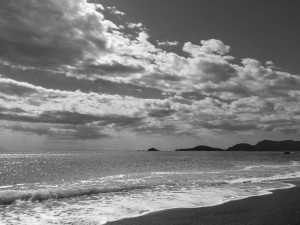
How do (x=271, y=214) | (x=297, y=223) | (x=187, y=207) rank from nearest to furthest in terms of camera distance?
(x=297, y=223) < (x=271, y=214) < (x=187, y=207)

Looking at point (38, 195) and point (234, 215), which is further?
point (38, 195)

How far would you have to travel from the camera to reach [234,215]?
1470 cm

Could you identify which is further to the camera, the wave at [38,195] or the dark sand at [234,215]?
the wave at [38,195]

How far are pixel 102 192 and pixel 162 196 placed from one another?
5.76m

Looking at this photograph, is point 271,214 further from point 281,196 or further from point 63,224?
point 63,224

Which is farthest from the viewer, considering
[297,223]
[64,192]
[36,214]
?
[64,192]

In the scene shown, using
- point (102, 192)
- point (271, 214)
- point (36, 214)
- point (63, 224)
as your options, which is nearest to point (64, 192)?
point (102, 192)

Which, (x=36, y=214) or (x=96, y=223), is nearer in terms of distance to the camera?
(x=96, y=223)

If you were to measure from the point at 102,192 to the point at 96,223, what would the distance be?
1147 cm

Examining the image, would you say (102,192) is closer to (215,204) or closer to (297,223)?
(215,204)

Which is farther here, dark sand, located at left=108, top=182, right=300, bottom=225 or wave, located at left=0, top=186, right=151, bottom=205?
wave, located at left=0, top=186, right=151, bottom=205

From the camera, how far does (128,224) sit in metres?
13.5

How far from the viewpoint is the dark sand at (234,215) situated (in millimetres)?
13375

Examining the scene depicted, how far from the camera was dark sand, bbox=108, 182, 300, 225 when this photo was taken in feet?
43.9
